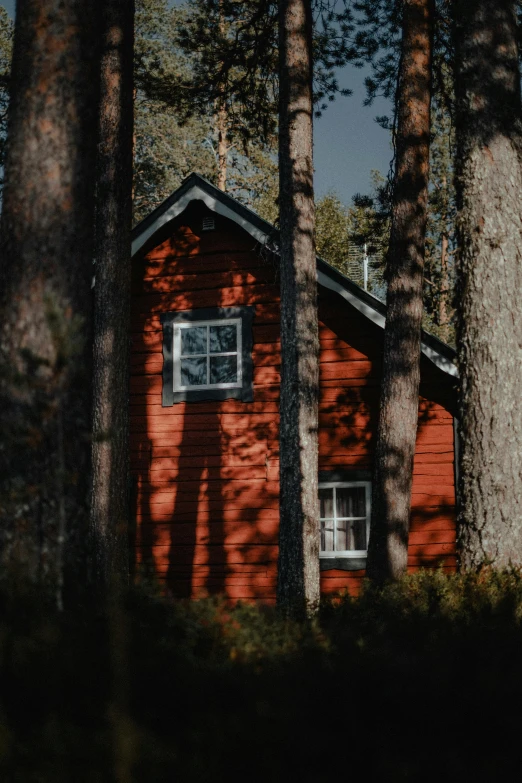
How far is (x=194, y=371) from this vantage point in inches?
591

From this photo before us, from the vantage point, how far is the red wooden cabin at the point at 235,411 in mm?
13844

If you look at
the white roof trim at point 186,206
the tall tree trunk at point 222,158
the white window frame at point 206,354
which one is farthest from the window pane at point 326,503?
the tall tree trunk at point 222,158

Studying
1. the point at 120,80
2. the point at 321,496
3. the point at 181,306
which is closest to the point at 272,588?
the point at 321,496

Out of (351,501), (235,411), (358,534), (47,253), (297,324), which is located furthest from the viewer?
(235,411)

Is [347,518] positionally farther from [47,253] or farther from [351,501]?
[47,253]

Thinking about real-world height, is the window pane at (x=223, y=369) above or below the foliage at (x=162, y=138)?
below

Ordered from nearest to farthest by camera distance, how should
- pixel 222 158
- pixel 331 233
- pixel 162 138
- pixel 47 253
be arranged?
pixel 47 253, pixel 222 158, pixel 162 138, pixel 331 233

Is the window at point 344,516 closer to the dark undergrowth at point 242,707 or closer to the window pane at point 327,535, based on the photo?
the window pane at point 327,535

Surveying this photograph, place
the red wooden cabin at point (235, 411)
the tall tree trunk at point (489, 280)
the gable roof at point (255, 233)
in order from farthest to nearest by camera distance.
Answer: the red wooden cabin at point (235, 411) → the gable roof at point (255, 233) → the tall tree trunk at point (489, 280)

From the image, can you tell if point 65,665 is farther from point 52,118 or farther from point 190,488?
point 190,488

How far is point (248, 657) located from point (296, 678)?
34.7 inches

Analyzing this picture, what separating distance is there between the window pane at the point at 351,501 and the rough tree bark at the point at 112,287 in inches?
170

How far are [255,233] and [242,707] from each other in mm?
11836

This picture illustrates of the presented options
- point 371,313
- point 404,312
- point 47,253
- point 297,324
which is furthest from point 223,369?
point 47,253
